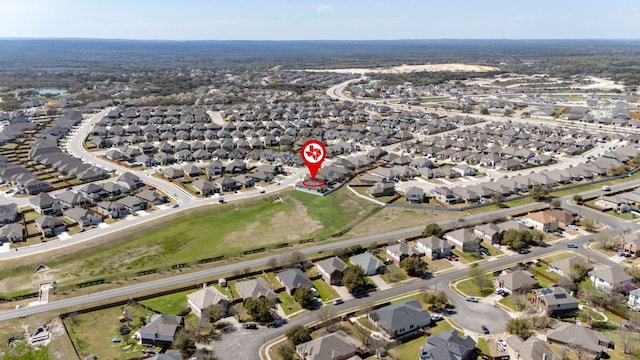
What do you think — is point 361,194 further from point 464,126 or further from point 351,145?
point 464,126

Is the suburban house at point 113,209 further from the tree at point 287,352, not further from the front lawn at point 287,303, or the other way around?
the tree at point 287,352

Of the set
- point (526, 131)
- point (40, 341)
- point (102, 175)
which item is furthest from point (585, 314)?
point (526, 131)

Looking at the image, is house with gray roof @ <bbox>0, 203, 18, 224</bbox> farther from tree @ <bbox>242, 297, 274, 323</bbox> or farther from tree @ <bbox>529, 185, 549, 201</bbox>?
tree @ <bbox>529, 185, 549, 201</bbox>

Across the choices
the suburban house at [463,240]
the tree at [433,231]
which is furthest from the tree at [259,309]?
the suburban house at [463,240]

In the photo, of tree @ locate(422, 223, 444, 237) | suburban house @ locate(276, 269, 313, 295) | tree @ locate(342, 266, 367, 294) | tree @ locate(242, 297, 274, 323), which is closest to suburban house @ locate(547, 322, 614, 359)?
tree @ locate(342, 266, 367, 294)

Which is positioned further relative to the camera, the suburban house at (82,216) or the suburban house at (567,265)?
the suburban house at (82,216)

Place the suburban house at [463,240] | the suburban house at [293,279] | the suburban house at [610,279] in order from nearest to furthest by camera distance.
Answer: the suburban house at [610,279], the suburban house at [293,279], the suburban house at [463,240]
